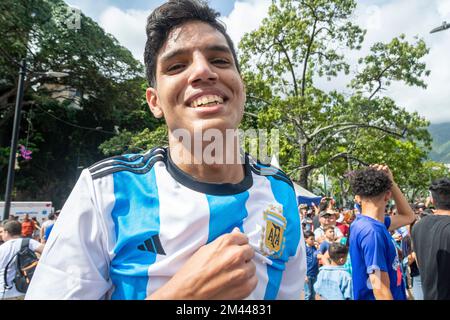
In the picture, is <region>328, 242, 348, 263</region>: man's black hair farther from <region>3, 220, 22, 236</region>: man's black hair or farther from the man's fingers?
<region>3, 220, 22, 236</region>: man's black hair

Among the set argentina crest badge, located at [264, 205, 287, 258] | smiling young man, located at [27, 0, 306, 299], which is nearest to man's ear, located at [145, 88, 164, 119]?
smiling young man, located at [27, 0, 306, 299]

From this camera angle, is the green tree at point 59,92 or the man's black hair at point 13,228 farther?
the green tree at point 59,92

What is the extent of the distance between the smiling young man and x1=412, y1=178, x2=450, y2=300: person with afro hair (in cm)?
260

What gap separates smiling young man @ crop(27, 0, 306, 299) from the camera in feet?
3.66

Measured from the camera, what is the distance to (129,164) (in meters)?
1.42

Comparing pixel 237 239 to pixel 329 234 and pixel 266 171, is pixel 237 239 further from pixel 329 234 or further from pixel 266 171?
pixel 329 234

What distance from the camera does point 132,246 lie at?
1.21 metres

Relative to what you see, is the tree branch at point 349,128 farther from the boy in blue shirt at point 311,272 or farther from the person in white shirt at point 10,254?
the person in white shirt at point 10,254

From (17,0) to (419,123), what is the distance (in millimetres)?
18532

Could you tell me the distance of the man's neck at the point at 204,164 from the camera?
4.66ft

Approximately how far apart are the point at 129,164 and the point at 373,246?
92.4 inches

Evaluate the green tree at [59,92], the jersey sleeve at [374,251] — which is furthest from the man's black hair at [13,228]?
the green tree at [59,92]

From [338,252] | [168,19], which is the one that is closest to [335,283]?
[338,252]
